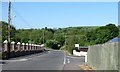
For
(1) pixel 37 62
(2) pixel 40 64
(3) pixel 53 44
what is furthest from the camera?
(3) pixel 53 44

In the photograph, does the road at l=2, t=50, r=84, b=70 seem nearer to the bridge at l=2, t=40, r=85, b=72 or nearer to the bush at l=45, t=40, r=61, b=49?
the bridge at l=2, t=40, r=85, b=72

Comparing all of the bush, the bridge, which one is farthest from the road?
the bush

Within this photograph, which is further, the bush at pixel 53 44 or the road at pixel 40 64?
the bush at pixel 53 44

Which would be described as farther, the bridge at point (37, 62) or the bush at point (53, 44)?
the bush at point (53, 44)

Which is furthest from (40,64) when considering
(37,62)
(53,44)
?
(53,44)

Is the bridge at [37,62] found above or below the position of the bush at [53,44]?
above

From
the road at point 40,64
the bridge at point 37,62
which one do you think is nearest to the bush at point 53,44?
the bridge at point 37,62

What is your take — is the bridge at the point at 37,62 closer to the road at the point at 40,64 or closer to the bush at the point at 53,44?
the road at the point at 40,64

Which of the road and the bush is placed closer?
the road

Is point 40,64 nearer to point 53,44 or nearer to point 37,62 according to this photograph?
point 37,62

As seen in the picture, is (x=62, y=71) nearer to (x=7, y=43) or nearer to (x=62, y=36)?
(x=7, y=43)

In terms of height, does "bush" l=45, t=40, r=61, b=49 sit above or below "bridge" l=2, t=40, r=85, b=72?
below

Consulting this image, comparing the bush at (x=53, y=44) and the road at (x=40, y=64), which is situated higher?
the road at (x=40, y=64)

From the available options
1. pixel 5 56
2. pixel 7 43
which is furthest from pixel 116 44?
pixel 7 43
